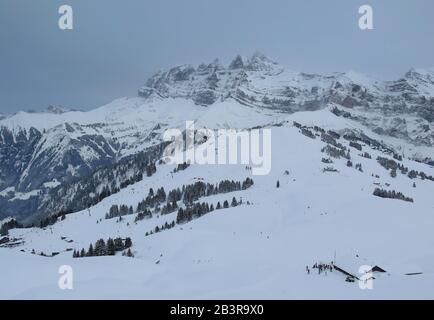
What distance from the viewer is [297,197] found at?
392 ft

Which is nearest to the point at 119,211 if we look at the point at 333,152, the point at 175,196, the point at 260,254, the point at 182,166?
the point at 175,196

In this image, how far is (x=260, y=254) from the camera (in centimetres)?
5484

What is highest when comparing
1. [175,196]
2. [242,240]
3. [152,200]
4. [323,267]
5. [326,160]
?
[323,267]

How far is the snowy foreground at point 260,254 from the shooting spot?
3341 centimetres

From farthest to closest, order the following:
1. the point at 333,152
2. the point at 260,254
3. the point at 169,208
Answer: the point at 333,152 < the point at 169,208 < the point at 260,254

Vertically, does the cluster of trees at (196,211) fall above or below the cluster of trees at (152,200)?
above

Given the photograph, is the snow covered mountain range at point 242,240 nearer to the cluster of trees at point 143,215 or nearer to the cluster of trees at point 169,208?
the cluster of trees at point 169,208

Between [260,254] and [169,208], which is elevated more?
[260,254]

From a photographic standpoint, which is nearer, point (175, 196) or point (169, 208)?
point (169, 208)

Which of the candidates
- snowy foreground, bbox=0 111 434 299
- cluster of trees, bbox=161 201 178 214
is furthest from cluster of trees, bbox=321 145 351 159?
cluster of trees, bbox=161 201 178 214

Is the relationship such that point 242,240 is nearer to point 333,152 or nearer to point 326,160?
point 326,160

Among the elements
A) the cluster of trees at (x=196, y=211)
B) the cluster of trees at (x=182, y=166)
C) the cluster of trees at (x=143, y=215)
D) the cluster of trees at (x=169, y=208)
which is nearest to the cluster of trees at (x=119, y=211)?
the cluster of trees at (x=143, y=215)
